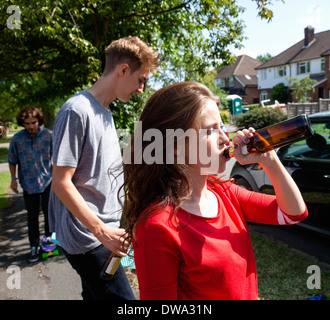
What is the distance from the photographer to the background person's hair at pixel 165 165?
1.37m

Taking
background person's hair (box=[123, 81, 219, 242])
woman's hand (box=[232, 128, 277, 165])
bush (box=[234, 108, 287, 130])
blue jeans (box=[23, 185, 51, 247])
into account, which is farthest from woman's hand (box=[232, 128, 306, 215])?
bush (box=[234, 108, 287, 130])

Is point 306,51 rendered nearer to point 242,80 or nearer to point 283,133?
point 242,80

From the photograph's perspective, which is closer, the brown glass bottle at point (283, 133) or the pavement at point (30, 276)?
the brown glass bottle at point (283, 133)

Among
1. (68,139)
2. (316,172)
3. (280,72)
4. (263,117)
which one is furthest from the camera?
(280,72)

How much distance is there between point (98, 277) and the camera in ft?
6.08

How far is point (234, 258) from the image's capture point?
4.37 ft

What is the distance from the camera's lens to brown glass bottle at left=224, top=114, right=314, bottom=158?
1574 millimetres

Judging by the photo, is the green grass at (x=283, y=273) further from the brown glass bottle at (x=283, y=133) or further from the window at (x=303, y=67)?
the window at (x=303, y=67)

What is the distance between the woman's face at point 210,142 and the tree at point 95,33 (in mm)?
4120

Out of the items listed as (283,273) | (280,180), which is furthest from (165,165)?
(283,273)

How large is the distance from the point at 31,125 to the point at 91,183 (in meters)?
3.32

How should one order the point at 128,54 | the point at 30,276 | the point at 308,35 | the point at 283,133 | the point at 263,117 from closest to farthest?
the point at 283,133
the point at 128,54
the point at 30,276
the point at 263,117
the point at 308,35

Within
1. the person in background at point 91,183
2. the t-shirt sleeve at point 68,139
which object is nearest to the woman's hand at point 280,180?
the person in background at point 91,183
